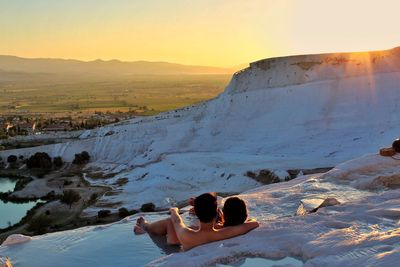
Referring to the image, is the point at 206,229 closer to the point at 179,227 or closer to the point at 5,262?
the point at 179,227

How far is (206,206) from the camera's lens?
501cm

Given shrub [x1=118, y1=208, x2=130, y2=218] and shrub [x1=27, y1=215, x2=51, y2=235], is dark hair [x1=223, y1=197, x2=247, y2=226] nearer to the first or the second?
shrub [x1=27, y1=215, x2=51, y2=235]

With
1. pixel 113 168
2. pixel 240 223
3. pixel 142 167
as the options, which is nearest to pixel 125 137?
pixel 113 168

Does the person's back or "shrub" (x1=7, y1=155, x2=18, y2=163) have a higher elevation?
the person's back

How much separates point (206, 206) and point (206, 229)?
0.30m

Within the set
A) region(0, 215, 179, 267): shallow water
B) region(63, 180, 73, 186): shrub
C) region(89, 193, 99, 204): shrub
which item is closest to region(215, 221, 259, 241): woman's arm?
region(0, 215, 179, 267): shallow water

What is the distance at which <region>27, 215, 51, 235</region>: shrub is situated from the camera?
25.9 m

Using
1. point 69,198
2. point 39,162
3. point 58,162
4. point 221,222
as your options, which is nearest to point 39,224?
point 69,198

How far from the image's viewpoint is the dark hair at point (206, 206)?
16.4 feet

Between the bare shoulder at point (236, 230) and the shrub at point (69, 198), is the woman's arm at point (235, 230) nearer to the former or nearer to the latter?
the bare shoulder at point (236, 230)

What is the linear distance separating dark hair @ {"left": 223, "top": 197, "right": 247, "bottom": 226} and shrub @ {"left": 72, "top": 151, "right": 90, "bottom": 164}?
4307 centimetres

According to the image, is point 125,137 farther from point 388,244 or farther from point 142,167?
point 388,244

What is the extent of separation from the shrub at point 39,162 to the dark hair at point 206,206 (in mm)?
44306

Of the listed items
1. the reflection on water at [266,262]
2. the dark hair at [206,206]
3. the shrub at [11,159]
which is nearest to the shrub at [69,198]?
the shrub at [11,159]
